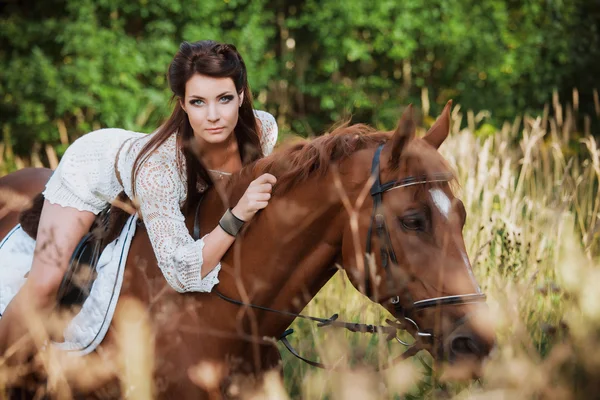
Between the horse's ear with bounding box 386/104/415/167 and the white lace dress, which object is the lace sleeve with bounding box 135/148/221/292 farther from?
the horse's ear with bounding box 386/104/415/167

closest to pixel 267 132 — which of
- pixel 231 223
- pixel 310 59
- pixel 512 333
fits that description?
pixel 231 223

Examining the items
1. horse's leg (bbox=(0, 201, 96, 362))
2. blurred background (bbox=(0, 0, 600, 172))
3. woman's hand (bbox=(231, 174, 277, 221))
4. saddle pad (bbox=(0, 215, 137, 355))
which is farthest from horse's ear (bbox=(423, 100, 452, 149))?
blurred background (bbox=(0, 0, 600, 172))

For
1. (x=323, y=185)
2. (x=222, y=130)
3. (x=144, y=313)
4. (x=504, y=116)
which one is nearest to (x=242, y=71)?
(x=222, y=130)

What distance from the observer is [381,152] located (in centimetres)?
247

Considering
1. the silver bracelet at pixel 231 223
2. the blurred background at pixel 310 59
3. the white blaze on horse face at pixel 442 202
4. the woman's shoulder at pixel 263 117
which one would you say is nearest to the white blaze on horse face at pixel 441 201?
the white blaze on horse face at pixel 442 202

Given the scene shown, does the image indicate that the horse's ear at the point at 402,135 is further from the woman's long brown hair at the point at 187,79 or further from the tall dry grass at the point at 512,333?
the woman's long brown hair at the point at 187,79

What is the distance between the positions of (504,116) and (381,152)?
859 centimetres

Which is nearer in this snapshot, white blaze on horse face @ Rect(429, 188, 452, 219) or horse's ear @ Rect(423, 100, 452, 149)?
white blaze on horse face @ Rect(429, 188, 452, 219)

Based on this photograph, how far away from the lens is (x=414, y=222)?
2336 mm

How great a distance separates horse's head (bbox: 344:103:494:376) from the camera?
87.9 inches

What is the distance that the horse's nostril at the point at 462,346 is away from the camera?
2.22 m

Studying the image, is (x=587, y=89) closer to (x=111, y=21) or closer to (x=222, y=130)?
(x=111, y=21)

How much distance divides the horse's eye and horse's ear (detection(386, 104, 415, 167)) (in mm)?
203

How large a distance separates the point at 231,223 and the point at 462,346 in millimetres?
952
